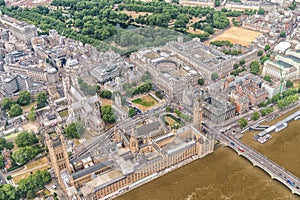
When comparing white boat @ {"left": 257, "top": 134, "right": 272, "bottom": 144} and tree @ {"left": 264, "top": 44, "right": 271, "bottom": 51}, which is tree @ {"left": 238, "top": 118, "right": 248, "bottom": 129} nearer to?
white boat @ {"left": 257, "top": 134, "right": 272, "bottom": 144}

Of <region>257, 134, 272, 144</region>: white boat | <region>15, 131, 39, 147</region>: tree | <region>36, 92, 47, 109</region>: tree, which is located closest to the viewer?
<region>15, 131, 39, 147</region>: tree

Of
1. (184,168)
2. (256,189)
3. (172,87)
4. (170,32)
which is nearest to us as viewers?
(256,189)

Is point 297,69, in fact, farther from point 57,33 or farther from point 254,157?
point 57,33

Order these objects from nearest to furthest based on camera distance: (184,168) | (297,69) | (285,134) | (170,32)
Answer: (184,168)
(285,134)
(297,69)
(170,32)

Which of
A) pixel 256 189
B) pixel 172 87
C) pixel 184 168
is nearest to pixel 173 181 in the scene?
pixel 184 168

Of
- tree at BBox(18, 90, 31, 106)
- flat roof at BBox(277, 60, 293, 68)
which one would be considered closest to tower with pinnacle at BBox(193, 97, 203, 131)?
flat roof at BBox(277, 60, 293, 68)

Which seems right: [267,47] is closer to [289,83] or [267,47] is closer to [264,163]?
[289,83]
